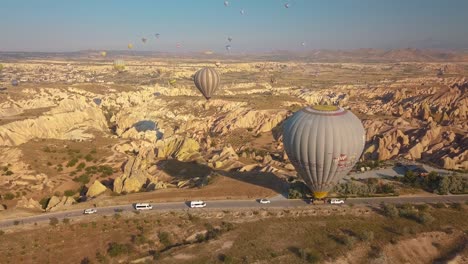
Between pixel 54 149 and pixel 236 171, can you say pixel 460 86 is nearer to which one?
pixel 236 171

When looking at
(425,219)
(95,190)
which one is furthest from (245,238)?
(95,190)

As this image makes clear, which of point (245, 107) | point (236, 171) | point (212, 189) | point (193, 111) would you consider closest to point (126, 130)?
point (193, 111)

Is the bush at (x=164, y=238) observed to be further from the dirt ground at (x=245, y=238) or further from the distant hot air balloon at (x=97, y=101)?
the distant hot air balloon at (x=97, y=101)

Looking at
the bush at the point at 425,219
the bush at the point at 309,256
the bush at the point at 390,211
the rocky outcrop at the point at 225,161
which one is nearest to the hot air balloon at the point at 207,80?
the rocky outcrop at the point at 225,161

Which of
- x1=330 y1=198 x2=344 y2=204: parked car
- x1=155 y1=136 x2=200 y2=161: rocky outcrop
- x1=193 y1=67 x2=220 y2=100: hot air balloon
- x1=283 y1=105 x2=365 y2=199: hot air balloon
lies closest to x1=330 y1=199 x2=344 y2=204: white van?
x1=330 y1=198 x2=344 y2=204: parked car

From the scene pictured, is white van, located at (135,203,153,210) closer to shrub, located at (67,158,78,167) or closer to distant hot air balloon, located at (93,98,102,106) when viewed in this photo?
shrub, located at (67,158,78,167)

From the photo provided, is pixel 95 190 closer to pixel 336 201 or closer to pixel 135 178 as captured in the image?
pixel 135 178
